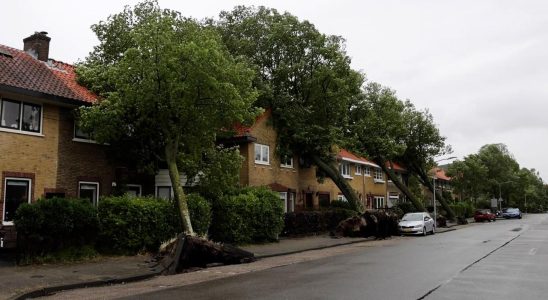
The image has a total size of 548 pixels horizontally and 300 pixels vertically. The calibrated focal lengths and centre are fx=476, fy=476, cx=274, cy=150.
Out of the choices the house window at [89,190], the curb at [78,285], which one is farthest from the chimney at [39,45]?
the curb at [78,285]

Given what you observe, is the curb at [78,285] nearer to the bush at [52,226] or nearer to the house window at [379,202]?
the bush at [52,226]

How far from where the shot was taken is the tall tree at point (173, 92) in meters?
15.9

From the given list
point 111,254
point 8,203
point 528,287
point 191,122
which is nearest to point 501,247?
point 528,287

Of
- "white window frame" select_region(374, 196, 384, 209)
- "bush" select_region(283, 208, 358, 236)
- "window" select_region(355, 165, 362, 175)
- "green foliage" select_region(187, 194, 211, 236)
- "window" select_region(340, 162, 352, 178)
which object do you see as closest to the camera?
"green foliage" select_region(187, 194, 211, 236)

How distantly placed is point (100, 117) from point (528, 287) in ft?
46.1

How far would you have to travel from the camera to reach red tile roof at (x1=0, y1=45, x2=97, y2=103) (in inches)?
691

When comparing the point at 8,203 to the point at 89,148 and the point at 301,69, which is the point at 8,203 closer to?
the point at 89,148

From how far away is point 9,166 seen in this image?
1694cm

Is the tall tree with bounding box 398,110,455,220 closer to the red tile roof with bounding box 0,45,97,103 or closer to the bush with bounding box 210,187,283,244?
the bush with bounding box 210,187,283,244

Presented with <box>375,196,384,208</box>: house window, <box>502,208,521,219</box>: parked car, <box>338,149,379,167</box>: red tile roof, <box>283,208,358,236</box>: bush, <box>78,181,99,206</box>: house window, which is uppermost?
<box>338,149,379,167</box>: red tile roof

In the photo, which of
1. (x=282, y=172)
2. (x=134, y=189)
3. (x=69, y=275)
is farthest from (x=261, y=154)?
(x=69, y=275)

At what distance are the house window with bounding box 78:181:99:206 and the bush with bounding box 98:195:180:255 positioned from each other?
3699 millimetres

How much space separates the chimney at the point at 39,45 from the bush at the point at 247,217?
10.4 meters

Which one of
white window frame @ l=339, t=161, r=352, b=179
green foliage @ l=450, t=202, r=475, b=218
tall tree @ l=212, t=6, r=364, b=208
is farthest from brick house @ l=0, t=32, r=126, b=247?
green foliage @ l=450, t=202, r=475, b=218
